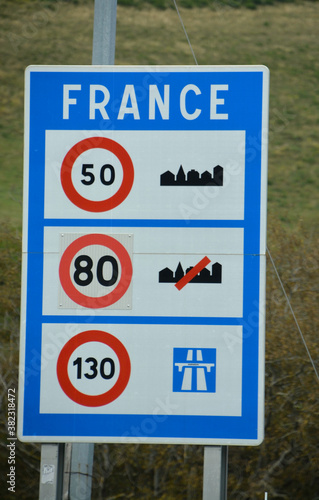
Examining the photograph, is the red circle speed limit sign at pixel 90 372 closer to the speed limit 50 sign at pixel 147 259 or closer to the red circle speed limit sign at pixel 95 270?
the speed limit 50 sign at pixel 147 259

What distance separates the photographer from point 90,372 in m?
2.50

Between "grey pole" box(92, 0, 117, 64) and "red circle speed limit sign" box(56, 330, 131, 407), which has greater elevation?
"grey pole" box(92, 0, 117, 64)

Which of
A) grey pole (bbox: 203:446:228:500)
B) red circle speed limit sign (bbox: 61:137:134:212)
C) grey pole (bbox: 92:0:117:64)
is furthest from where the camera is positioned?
grey pole (bbox: 92:0:117:64)

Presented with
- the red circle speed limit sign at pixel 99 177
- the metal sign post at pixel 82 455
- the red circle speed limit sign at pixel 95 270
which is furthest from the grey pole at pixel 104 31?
the red circle speed limit sign at pixel 95 270

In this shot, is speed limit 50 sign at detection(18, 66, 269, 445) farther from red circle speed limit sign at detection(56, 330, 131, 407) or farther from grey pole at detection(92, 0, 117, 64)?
grey pole at detection(92, 0, 117, 64)

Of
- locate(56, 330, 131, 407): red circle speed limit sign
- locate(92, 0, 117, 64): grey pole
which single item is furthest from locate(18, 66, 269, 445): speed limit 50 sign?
locate(92, 0, 117, 64): grey pole

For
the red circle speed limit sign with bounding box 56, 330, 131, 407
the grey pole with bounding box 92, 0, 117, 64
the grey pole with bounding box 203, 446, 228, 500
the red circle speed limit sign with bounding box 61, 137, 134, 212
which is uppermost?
the grey pole with bounding box 92, 0, 117, 64

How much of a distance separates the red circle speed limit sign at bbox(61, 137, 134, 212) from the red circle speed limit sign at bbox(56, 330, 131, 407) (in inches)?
17.9

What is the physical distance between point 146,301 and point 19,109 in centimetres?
5409

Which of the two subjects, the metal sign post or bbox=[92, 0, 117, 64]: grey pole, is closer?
the metal sign post

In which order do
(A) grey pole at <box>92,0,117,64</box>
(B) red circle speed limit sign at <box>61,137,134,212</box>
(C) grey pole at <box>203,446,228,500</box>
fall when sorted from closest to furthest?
(C) grey pole at <box>203,446,228,500</box> → (B) red circle speed limit sign at <box>61,137,134,212</box> → (A) grey pole at <box>92,0,117,64</box>

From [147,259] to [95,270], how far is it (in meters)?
0.18

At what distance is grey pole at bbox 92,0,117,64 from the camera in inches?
119

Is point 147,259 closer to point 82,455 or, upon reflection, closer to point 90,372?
point 90,372
